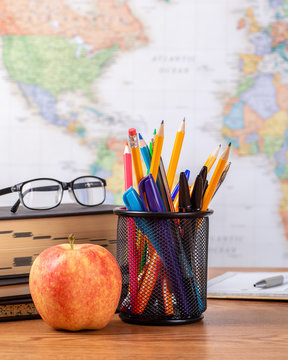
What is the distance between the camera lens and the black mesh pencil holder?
518 millimetres

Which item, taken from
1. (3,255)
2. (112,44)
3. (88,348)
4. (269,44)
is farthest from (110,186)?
(88,348)

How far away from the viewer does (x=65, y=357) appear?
430 mm

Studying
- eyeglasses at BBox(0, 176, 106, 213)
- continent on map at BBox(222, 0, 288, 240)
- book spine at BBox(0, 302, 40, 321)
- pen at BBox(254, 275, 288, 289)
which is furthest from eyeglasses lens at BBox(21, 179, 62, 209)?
continent on map at BBox(222, 0, 288, 240)

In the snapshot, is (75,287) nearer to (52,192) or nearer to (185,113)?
(52,192)

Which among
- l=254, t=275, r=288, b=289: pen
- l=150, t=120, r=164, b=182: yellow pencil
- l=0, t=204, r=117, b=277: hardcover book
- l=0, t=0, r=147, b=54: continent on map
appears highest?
l=0, t=0, r=147, b=54: continent on map

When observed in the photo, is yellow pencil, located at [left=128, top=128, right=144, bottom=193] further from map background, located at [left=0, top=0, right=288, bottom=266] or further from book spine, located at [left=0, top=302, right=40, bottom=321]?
map background, located at [left=0, top=0, right=288, bottom=266]

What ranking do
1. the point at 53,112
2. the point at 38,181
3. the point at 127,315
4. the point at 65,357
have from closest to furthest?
the point at 65,357, the point at 127,315, the point at 38,181, the point at 53,112

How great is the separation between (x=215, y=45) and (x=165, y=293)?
3.79ft

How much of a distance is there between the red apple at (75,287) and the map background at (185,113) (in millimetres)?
991

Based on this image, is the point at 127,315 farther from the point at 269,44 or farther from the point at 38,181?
the point at 269,44

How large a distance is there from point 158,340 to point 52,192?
26 centimetres

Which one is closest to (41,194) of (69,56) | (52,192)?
(52,192)

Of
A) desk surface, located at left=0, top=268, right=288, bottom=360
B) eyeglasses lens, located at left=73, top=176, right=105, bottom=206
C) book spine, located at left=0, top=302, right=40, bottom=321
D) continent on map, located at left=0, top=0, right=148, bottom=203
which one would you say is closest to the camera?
desk surface, located at left=0, top=268, right=288, bottom=360

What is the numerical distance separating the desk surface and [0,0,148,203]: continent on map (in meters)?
0.97
